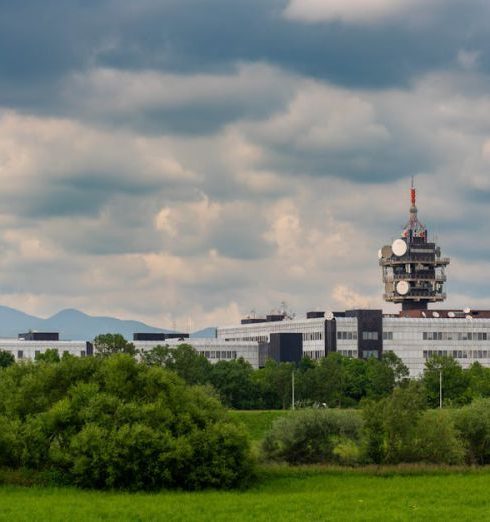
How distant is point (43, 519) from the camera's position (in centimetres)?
6769

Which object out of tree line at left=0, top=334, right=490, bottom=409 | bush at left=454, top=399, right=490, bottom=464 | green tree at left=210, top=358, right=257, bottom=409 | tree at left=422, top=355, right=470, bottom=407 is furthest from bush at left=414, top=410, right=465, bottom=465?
green tree at left=210, top=358, right=257, bottom=409

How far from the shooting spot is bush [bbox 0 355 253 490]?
8056 centimetres

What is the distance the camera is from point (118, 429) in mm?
82312

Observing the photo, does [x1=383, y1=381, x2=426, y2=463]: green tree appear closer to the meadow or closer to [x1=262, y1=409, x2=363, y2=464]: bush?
[x1=262, y1=409, x2=363, y2=464]: bush

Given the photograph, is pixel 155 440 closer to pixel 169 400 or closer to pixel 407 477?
pixel 169 400

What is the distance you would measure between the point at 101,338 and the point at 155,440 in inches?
4291

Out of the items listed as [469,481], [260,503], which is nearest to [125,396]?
[260,503]

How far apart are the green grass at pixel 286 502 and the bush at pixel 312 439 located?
7.92 metres

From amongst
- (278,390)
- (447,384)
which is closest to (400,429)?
(447,384)

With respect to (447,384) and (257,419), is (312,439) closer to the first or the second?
(257,419)

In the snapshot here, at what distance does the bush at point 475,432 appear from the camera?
104m

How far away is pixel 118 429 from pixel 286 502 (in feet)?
42.2

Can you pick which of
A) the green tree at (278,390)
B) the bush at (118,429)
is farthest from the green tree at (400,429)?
the green tree at (278,390)

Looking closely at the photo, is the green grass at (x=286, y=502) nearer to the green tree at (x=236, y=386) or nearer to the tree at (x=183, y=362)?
the tree at (x=183, y=362)
